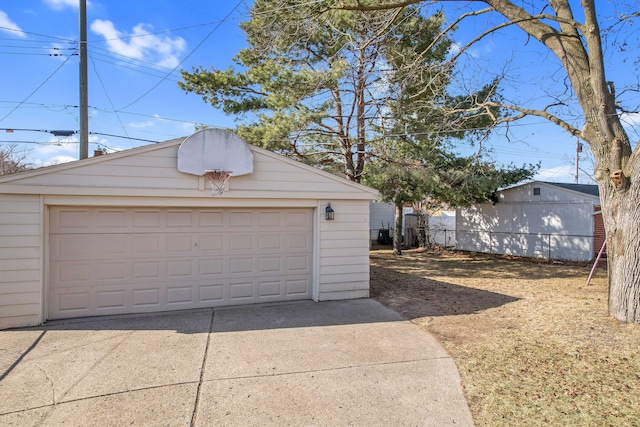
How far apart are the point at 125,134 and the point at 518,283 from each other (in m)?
12.7

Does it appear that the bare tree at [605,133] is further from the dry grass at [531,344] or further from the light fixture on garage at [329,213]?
the light fixture on garage at [329,213]

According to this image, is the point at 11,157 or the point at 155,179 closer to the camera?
the point at 155,179

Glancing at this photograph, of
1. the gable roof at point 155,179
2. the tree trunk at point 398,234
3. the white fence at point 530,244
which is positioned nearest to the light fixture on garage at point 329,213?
the gable roof at point 155,179

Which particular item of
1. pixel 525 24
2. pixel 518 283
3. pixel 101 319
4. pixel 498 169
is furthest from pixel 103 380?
pixel 498 169

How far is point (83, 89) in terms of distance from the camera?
8078 millimetres

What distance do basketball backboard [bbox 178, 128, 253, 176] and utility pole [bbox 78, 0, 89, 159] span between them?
12.2ft

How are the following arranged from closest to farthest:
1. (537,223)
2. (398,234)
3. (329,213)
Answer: (329,213) < (537,223) < (398,234)

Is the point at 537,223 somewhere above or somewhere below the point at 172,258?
above

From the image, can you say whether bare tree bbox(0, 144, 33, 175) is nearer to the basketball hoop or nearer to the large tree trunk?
the basketball hoop

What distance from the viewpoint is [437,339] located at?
4.79 metres

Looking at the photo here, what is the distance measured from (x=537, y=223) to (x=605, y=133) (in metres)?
9.40

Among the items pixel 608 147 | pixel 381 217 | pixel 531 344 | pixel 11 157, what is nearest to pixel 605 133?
pixel 608 147

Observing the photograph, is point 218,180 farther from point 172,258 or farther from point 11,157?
point 11,157

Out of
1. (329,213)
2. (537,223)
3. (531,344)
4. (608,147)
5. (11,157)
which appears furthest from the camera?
(11,157)
